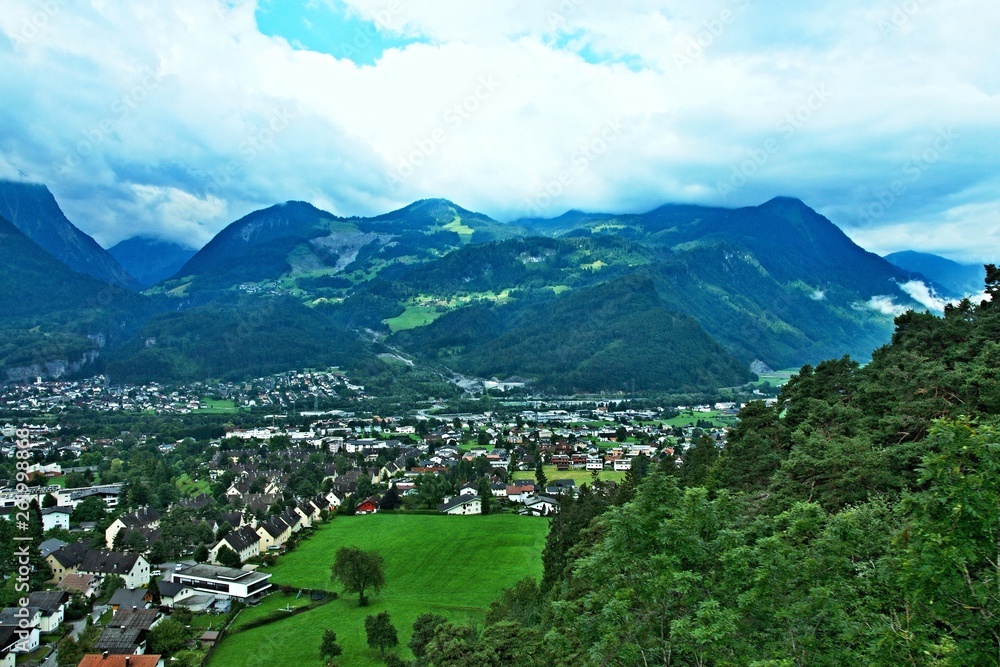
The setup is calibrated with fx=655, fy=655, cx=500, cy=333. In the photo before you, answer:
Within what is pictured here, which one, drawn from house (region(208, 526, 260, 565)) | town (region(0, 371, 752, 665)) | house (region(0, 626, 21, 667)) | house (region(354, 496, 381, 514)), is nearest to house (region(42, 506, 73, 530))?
town (region(0, 371, 752, 665))

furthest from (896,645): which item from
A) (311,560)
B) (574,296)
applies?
(574,296)

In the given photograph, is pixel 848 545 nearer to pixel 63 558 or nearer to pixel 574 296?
pixel 63 558

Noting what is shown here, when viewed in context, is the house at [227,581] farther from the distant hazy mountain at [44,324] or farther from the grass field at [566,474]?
the distant hazy mountain at [44,324]

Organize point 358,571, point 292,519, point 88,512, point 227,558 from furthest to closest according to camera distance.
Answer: point 88,512 < point 292,519 < point 227,558 < point 358,571

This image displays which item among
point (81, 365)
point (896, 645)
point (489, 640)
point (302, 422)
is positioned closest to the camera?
point (896, 645)

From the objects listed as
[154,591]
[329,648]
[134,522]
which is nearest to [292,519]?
[134,522]

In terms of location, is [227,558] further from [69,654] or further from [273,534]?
[69,654]
